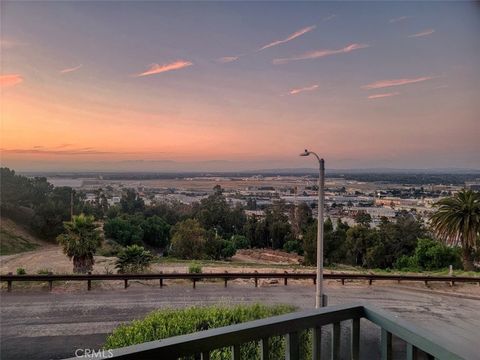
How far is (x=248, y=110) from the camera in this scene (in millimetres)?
5180

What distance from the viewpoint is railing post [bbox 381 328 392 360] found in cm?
89

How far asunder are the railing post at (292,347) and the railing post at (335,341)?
0.34 ft

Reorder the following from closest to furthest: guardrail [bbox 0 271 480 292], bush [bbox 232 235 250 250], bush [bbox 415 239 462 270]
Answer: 1. guardrail [bbox 0 271 480 292]
2. bush [bbox 415 239 462 270]
3. bush [bbox 232 235 250 250]

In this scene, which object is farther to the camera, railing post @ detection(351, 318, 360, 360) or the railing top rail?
railing post @ detection(351, 318, 360, 360)

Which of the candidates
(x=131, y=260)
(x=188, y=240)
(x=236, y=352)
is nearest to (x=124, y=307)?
(x=131, y=260)

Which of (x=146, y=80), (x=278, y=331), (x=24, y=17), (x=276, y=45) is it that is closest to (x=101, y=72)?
(x=146, y=80)

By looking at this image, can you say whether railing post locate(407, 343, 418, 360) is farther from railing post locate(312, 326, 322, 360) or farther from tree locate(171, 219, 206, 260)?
tree locate(171, 219, 206, 260)

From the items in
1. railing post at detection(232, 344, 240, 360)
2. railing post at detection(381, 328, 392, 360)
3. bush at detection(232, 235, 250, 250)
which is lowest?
bush at detection(232, 235, 250, 250)

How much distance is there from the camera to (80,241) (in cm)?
646

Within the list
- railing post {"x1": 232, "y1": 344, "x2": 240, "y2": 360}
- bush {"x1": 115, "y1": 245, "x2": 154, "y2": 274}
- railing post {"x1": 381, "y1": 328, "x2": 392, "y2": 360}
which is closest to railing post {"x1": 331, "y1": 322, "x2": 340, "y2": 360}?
railing post {"x1": 381, "y1": 328, "x2": 392, "y2": 360}

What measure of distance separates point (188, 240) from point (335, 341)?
7975 millimetres

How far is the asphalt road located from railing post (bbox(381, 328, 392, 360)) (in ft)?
7.40

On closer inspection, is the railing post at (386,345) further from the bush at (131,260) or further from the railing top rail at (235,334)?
the bush at (131,260)

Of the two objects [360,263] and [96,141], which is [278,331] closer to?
[96,141]
